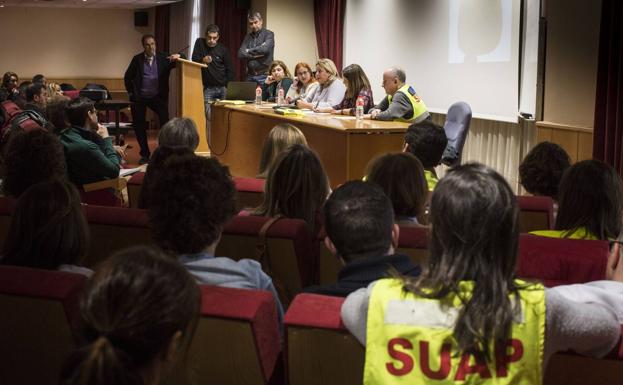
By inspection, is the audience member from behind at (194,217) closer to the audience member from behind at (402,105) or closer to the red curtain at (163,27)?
the audience member from behind at (402,105)

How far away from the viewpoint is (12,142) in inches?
131

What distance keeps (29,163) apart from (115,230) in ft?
2.91

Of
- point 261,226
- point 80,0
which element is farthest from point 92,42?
point 261,226

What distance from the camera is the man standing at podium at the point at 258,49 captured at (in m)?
9.43

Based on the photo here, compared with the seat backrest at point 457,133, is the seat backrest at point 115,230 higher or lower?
lower

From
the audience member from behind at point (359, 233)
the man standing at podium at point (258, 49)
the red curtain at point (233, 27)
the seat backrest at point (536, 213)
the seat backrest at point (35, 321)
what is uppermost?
the red curtain at point (233, 27)

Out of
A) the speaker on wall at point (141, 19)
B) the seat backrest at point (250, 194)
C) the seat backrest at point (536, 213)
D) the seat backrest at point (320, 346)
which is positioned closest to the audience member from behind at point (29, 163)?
the seat backrest at point (250, 194)

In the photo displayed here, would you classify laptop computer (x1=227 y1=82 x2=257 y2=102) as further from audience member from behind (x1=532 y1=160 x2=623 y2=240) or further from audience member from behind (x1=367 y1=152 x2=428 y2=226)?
audience member from behind (x1=532 y1=160 x2=623 y2=240)

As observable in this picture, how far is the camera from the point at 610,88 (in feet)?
18.5

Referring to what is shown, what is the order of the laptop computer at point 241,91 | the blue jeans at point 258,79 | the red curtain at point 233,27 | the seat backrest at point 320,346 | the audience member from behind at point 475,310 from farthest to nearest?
the red curtain at point 233,27 → the blue jeans at point 258,79 → the laptop computer at point 241,91 → the seat backrest at point 320,346 → the audience member from behind at point 475,310

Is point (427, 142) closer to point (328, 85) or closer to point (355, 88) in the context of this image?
point (355, 88)

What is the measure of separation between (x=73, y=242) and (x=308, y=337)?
83 centimetres

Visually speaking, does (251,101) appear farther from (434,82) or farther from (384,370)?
(384,370)

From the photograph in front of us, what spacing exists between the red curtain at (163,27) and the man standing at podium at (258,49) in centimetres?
568
